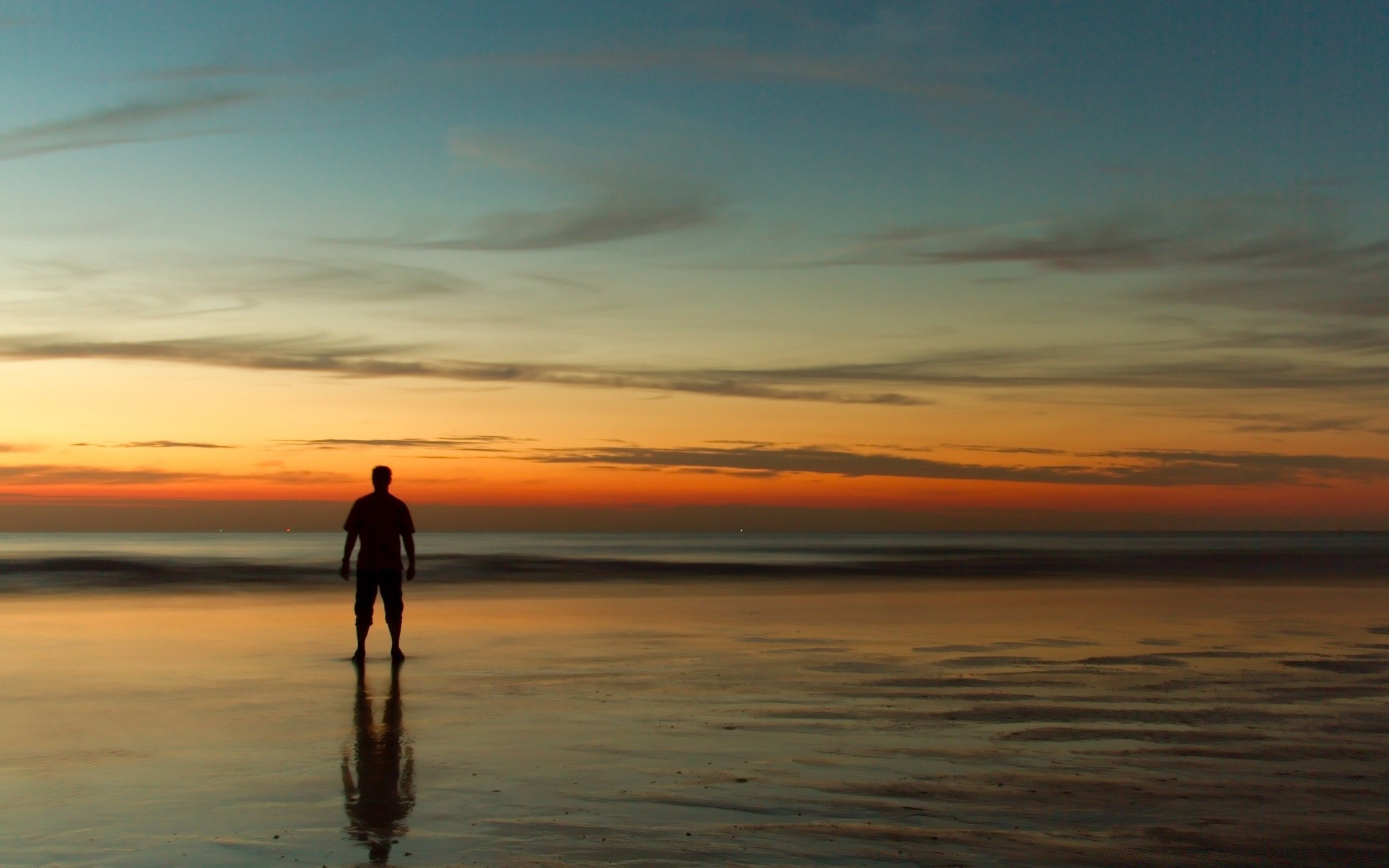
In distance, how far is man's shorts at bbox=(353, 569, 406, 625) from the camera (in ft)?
49.3

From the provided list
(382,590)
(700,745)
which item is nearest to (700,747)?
(700,745)

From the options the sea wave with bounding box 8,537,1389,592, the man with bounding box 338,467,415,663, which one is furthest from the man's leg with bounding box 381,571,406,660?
the sea wave with bounding box 8,537,1389,592

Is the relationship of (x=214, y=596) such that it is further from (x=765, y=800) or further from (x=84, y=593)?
(x=765, y=800)

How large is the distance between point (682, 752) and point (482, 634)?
31.2 feet

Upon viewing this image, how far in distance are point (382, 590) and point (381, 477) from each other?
1.38 metres

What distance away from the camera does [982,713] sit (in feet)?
35.1

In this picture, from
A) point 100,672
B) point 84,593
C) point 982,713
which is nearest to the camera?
point 982,713

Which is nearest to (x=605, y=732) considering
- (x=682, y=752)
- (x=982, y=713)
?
(x=682, y=752)

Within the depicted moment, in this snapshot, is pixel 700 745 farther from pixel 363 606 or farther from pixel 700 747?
pixel 363 606

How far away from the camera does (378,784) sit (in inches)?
314

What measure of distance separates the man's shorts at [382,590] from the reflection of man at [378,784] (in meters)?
4.01

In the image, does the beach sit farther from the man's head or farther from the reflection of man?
the man's head

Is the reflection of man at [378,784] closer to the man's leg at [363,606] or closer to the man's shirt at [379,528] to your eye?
the man's leg at [363,606]

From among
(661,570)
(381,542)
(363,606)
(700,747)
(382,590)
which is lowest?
(661,570)
